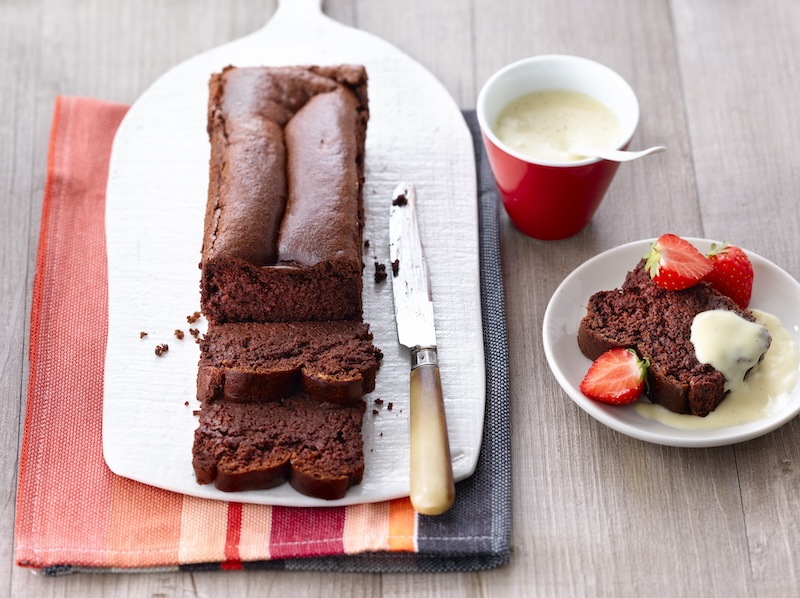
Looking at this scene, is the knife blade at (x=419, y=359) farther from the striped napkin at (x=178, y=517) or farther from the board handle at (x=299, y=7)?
the board handle at (x=299, y=7)

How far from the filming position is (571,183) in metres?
3.16

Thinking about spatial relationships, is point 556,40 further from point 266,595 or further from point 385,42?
point 266,595

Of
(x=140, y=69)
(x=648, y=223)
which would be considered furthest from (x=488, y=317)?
(x=140, y=69)

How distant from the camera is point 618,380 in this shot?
2801mm

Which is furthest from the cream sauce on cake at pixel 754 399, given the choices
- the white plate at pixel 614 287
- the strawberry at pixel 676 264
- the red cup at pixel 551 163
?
the red cup at pixel 551 163

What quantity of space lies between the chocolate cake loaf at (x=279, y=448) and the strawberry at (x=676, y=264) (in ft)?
3.32

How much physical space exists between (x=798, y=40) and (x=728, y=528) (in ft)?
7.49

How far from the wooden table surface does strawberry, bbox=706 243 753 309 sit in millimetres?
435

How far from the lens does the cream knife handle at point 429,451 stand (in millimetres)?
2643

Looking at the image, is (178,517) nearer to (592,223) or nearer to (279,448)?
(279,448)

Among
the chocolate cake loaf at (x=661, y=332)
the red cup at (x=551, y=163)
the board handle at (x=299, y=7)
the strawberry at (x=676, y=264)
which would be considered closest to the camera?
the chocolate cake loaf at (x=661, y=332)

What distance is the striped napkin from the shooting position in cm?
268

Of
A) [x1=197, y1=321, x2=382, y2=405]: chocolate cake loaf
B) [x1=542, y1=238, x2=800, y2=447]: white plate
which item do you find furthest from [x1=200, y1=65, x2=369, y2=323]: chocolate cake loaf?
[x1=542, y1=238, x2=800, y2=447]: white plate

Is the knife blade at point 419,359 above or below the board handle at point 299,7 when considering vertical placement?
below
